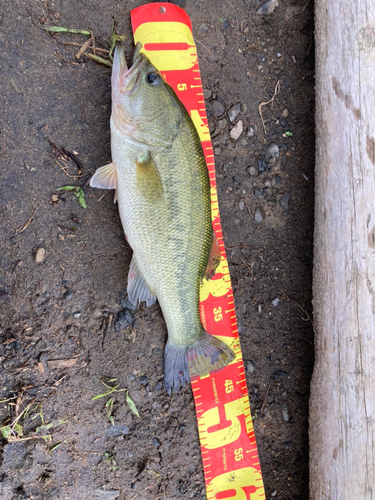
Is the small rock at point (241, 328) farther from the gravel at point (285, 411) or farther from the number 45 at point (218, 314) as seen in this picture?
the gravel at point (285, 411)

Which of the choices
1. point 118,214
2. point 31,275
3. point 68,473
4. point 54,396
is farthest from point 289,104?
point 68,473

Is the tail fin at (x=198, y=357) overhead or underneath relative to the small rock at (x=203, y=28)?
underneath

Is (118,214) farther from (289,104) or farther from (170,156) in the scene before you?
(289,104)

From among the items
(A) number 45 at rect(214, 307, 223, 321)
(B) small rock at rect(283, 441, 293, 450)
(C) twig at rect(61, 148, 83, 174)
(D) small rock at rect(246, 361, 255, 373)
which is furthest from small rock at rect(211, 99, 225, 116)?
(B) small rock at rect(283, 441, 293, 450)

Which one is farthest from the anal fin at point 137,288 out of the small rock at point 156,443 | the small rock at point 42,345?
the small rock at point 156,443

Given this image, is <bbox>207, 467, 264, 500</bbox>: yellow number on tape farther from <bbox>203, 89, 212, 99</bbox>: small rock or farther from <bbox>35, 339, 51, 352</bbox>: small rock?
<bbox>203, 89, 212, 99</bbox>: small rock

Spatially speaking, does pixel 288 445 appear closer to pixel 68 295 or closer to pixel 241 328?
pixel 241 328
